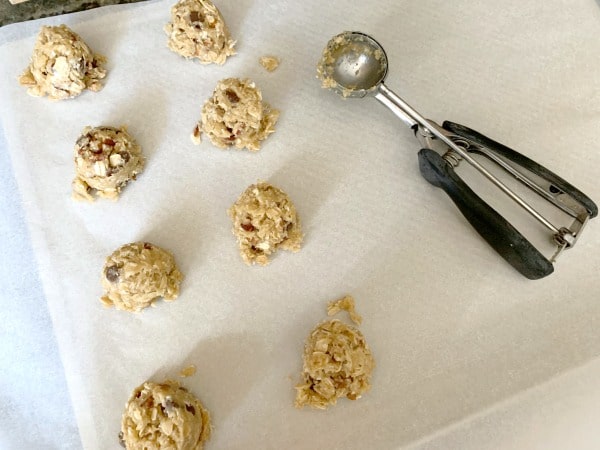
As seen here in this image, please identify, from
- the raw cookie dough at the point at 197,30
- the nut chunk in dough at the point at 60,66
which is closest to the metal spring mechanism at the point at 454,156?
the raw cookie dough at the point at 197,30

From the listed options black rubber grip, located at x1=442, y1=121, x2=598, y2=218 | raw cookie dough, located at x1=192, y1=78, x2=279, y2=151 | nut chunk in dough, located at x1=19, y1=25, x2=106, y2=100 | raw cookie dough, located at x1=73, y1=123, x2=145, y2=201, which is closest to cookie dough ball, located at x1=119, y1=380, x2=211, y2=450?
raw cookie dough, located at x1=73, y1=123, x2=145, y2=201

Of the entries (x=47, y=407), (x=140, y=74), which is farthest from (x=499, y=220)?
(x=47, y=407)

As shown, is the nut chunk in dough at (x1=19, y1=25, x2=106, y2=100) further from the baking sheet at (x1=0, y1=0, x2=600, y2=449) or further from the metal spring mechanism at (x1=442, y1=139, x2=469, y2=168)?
the metal spring mechanism at (x1=442, y1=139, x2=469, y2=168)

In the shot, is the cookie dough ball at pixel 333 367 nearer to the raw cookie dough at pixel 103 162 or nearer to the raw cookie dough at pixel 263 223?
the raw cookie dough at pixel 263 223

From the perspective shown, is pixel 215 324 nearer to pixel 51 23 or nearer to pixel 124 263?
pixel 124 263

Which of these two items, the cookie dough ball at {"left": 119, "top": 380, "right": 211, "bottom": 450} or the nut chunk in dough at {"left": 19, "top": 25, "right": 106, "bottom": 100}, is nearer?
the cookie dough ball at {"left": 119, "top": 380, "right": 211, "bottom": 450}

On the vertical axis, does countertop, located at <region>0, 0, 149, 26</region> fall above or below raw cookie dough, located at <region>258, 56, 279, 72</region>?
below
